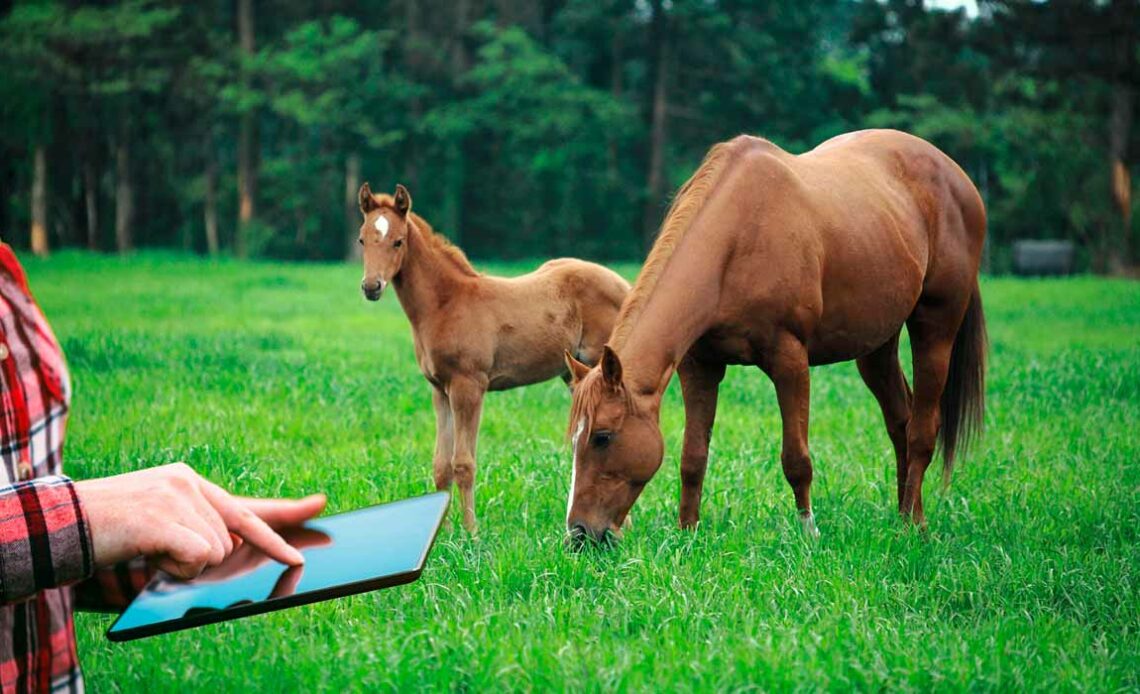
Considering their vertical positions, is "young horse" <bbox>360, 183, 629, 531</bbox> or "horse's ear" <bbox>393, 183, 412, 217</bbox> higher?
"horse's ear" <bbox>393, 183, 412, 217</bbox>

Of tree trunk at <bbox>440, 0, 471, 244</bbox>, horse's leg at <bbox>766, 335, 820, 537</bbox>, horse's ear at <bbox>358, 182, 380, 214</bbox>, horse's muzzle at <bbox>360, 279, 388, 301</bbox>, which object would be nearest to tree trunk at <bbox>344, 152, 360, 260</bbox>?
tree trunk at <bbox>440, 0, 471, 244</bbox>

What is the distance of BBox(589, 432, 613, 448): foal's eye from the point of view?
4.64 meters

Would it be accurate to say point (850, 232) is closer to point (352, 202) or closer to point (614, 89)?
point (352, 202)

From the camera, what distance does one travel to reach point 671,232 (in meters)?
5.19

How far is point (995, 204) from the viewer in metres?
37.5

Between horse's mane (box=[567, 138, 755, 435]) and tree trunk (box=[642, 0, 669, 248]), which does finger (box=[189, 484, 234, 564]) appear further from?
tree trunk (box=[642, 0, 669, 248])

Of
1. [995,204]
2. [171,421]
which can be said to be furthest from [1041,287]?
[171,421]

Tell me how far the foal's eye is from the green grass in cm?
47

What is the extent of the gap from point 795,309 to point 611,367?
118 cm

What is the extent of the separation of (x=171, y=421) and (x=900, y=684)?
610 cm

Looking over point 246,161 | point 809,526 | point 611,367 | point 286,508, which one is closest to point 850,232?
point 809,526

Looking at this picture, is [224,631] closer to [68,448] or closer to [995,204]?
[68,448]

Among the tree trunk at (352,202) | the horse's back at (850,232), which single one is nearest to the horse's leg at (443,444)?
the horse's back at (850,232)

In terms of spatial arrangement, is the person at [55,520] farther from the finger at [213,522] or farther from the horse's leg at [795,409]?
the horse's leg at [795,409]
